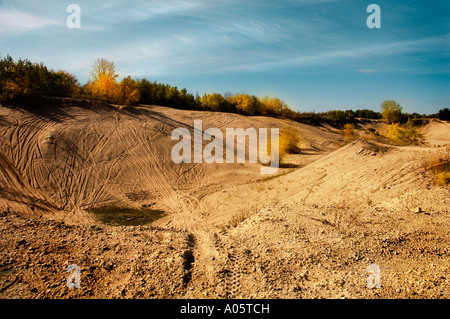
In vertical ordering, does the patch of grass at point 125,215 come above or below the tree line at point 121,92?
below

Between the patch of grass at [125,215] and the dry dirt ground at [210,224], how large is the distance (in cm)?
55


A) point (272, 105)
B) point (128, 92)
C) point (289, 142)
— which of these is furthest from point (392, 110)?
point (128, 92)

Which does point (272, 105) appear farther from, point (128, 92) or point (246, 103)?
point (128, 92)

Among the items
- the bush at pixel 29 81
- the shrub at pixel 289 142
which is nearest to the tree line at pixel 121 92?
the bush at pixel 29 81

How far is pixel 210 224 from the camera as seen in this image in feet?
39.3

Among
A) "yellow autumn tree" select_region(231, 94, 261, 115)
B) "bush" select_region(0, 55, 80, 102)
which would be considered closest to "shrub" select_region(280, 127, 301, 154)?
"yellow autumn tree" select_region(231, 94, 261, 115)

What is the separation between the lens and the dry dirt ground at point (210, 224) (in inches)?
206

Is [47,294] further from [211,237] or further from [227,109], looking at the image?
[227,109]

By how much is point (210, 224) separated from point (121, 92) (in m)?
20.9

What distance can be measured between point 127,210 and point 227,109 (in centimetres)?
2605

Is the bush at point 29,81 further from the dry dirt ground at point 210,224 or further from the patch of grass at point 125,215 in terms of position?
the patch of grass at point 125,215

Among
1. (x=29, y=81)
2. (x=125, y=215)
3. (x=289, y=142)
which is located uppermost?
(x=29, y=81)

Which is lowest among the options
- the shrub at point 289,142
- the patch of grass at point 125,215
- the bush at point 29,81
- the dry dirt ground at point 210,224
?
the patch of grass at point 125,215
